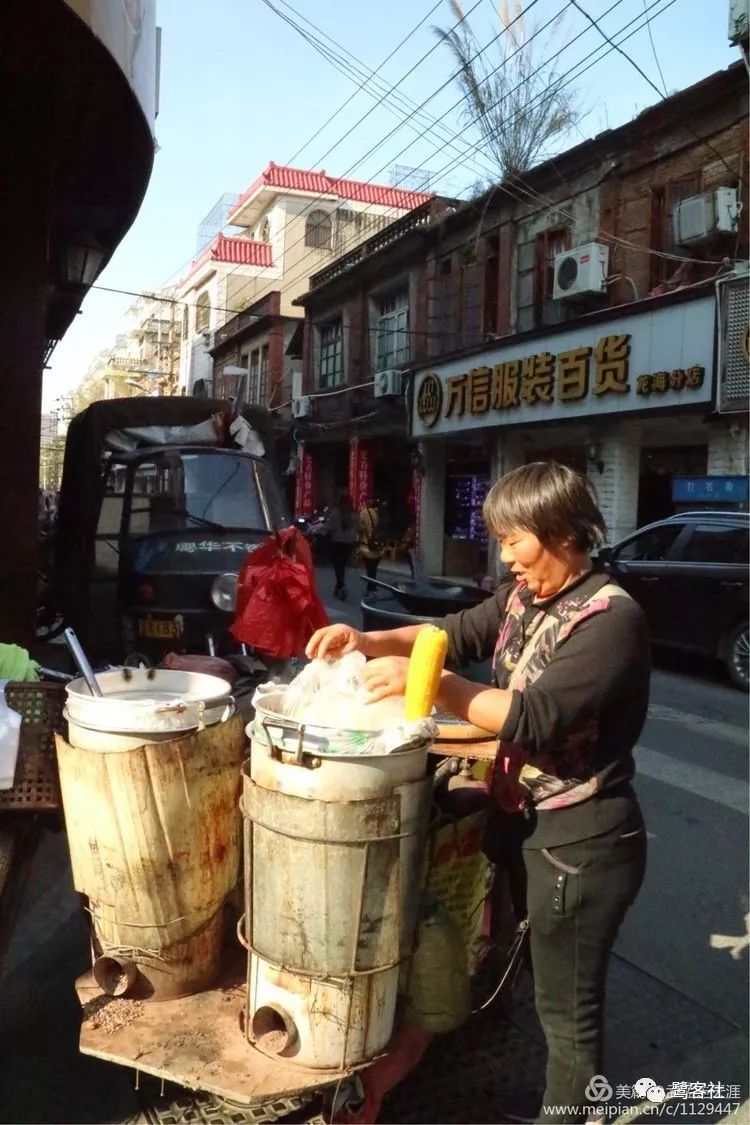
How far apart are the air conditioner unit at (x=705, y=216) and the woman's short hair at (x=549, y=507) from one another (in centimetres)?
1222

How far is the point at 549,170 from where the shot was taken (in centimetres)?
1661

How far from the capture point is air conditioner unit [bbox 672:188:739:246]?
12.6 metres

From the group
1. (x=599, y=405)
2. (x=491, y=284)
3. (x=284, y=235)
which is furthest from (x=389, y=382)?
(x=284, y=235)

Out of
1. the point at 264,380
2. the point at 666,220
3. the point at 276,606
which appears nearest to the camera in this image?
the point at 276,606

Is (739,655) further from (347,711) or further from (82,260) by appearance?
(347,711)

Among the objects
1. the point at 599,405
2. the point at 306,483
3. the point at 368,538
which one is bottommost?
the point at 368,538

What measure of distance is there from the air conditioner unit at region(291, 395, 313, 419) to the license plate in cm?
2121

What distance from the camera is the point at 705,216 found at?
508 inches

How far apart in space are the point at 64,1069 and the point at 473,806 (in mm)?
1540

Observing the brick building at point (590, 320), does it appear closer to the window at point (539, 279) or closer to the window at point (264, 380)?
the window at point (539, 279)

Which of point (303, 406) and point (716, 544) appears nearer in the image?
point (716, 544)

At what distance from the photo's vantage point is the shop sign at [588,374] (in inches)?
520

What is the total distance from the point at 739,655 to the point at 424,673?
7647 millimetres

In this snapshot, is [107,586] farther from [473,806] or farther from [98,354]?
[98,354]
